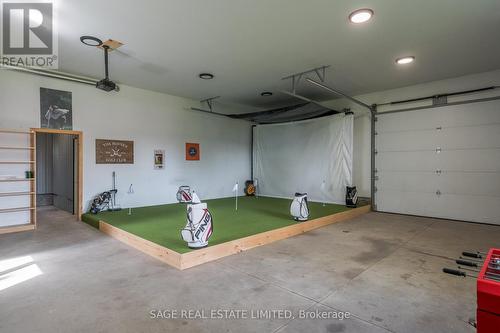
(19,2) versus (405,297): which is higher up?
(19,2)

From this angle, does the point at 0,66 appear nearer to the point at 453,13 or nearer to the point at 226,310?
the point at 226,310

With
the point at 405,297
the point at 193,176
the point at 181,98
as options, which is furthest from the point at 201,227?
the point at 181,98

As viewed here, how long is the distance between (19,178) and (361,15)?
21.9ft

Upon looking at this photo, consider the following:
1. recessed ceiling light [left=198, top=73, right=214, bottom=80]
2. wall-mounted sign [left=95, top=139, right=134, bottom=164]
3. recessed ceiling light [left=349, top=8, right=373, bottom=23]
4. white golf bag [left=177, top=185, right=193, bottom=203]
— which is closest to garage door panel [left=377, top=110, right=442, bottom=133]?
recessed ceiling light [left=349, top=8, right=373, bottom=23]

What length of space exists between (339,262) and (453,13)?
11.9ft

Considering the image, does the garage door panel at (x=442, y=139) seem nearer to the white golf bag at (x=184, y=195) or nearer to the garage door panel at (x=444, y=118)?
the garage door panel at (x=444, y=118)

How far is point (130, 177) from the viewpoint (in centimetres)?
672

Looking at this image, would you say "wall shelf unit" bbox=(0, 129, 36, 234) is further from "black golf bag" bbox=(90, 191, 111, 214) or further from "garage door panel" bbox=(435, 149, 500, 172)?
"garage door panel" bbox=(435, 149, 500, 172)

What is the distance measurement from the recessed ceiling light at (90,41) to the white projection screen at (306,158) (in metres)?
5.91

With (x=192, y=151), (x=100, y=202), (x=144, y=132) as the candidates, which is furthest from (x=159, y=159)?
(x=100, y=202)

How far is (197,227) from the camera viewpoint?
3.45 metres

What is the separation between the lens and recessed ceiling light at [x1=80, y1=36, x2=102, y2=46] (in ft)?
13.5

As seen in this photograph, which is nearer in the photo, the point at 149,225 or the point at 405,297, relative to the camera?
the point at 405,297

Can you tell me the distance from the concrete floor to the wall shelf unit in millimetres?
1002
